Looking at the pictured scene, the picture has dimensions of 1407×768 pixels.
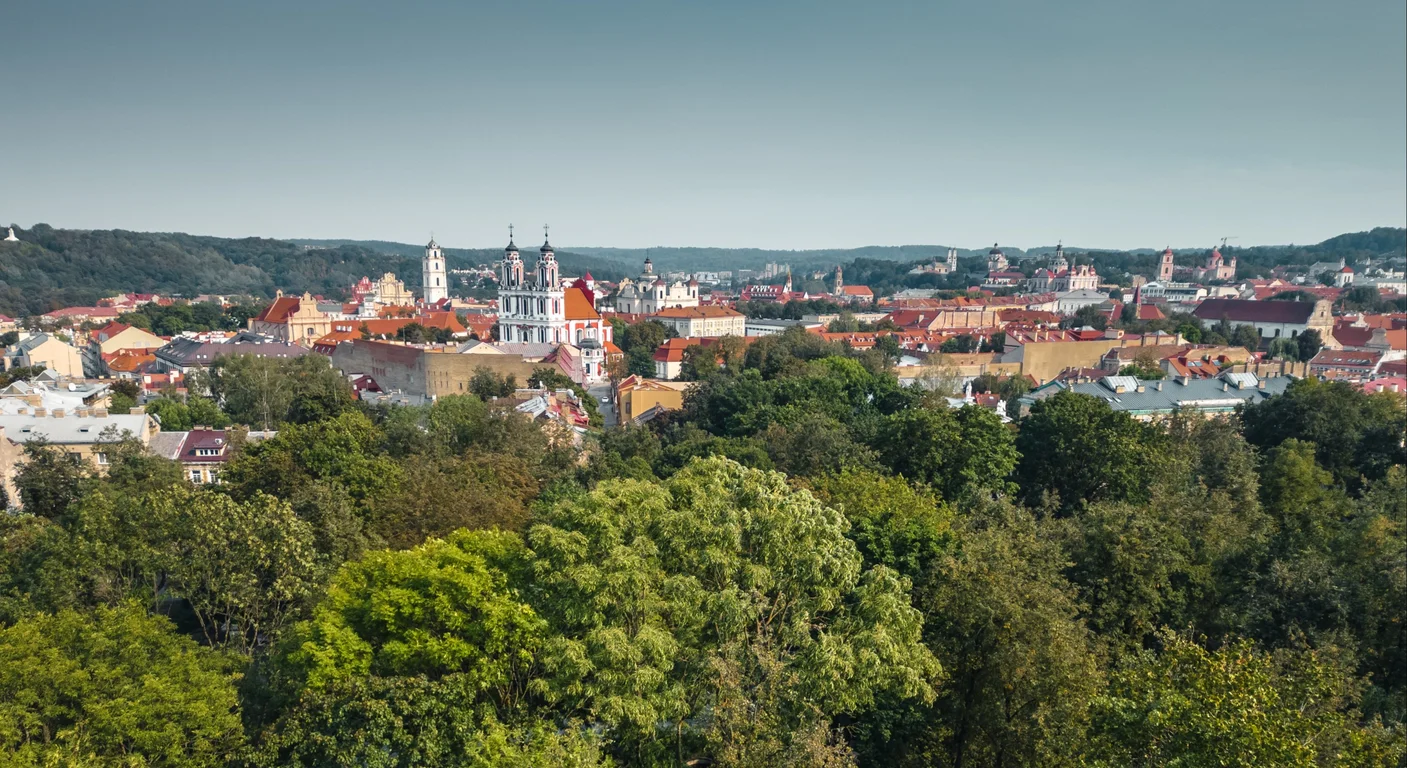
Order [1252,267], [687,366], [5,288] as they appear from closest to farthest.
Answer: [687,366]
[5,288]
[1252,267]

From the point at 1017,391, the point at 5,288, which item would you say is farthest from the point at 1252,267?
the point at 5,288

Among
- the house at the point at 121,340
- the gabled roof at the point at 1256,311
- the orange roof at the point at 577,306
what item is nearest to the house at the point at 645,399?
the orange roof at the point at 577,306

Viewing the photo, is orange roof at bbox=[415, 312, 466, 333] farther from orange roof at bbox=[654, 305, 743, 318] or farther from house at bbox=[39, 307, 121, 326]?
house at bbox=[39, 307, 121, 326]

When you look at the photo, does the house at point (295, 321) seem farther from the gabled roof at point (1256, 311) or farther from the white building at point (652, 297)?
the gabled roof at point (1256, 311)

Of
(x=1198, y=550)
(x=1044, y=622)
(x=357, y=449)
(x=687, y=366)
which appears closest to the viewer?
(x=1044, y=622)

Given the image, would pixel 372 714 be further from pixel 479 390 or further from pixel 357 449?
pixel 479 390

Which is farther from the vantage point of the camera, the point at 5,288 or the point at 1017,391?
the point at 5,288
